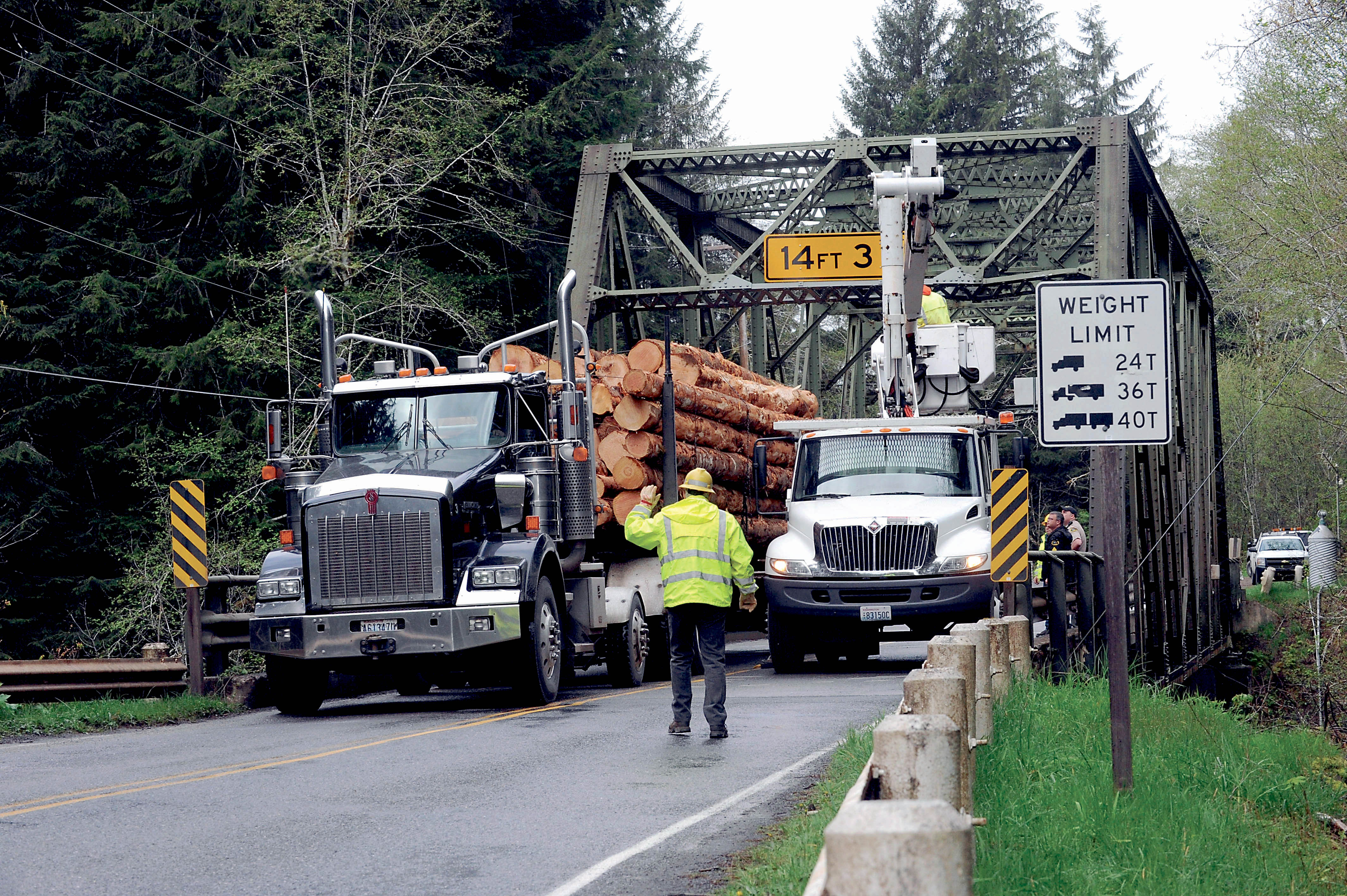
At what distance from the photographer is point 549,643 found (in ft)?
48.7

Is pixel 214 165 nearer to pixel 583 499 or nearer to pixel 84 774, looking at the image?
pixel 583 499

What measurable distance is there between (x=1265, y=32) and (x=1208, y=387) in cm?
695

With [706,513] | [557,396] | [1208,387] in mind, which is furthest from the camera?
[1208,387]

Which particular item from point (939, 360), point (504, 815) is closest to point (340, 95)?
point (939, 360)

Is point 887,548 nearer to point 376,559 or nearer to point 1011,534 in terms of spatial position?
point 1011,534

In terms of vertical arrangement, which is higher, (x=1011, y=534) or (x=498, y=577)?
(x=1011, y=534)

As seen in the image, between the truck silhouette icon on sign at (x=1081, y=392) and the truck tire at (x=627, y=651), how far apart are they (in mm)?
9634

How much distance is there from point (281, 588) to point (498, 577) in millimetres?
1957

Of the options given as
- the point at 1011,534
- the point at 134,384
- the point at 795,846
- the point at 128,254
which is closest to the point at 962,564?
the point at 1011,534

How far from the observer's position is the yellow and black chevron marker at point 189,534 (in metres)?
16.2

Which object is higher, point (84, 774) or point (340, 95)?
point (340, 95)

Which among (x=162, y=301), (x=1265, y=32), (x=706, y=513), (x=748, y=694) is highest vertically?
(x=1265, y=32)

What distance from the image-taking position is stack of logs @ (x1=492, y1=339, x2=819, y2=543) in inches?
709

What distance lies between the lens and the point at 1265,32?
75.9 feet
